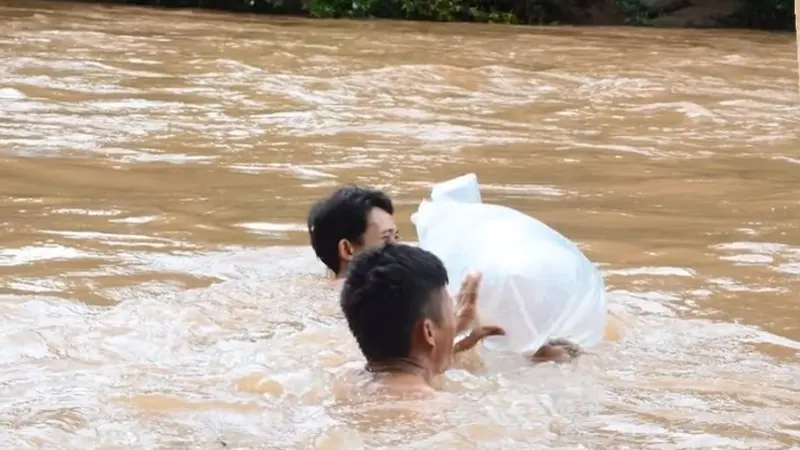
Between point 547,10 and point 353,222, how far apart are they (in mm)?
15386

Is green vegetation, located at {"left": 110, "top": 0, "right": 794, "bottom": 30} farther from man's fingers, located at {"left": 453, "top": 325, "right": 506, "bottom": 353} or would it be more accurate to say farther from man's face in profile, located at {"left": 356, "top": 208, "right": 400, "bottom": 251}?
man's fingers, located at {"left": 453, "top": 325, "right": 506, "bottom": 353}

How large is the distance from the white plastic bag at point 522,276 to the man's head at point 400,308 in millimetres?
402

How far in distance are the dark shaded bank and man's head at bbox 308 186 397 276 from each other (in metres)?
14.3

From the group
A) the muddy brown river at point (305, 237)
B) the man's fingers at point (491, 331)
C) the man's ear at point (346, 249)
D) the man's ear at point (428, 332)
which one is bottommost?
Result: the muddy brown river at point (305, 237)

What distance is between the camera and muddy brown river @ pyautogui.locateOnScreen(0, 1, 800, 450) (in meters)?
3.88

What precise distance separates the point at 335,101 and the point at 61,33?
5424 mm

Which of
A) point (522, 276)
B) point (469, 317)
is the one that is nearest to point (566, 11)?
point (522, 276)

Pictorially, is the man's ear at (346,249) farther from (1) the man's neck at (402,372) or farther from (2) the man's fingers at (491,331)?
(1) the man's neck at (402,372)

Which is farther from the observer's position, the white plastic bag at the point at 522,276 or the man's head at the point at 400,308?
the white plastic bag at the point at 522,276

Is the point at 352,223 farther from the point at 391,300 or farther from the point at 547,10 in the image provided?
the point at 547,10

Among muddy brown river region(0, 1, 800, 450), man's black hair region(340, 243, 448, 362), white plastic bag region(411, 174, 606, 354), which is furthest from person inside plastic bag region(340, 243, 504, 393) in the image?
white plastic bag region(411, 174, 606, 354)

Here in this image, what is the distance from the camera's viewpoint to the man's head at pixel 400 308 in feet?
12.9

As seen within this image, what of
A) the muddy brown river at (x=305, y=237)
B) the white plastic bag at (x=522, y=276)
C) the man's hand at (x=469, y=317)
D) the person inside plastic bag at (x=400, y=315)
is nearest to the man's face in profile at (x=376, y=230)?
the muddy brown river at (x=305, y=237)

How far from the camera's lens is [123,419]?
3.81 m
